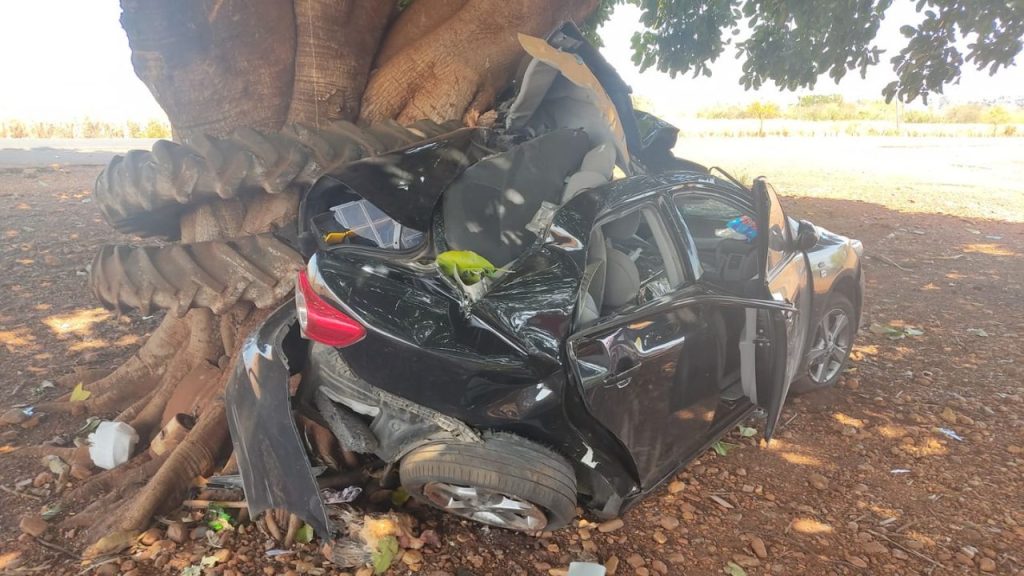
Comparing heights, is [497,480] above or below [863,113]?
below

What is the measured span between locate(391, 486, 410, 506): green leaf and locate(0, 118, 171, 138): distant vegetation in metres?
21.3

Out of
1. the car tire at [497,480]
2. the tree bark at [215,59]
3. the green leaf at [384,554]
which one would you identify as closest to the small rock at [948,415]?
the car tire at [497,480]

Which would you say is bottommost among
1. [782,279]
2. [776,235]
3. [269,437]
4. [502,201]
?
[269,437]

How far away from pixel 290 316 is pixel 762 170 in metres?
16.3

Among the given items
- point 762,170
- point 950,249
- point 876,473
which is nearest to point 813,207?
point 950,249

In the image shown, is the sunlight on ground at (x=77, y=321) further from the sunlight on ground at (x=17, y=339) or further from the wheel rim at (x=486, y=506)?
the wheel rim at (x=486, y=506)

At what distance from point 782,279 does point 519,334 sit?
5.64ft

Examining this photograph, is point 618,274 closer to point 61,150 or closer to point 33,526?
point 33,526

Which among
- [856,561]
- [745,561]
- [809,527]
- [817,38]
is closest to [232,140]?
[745,561]

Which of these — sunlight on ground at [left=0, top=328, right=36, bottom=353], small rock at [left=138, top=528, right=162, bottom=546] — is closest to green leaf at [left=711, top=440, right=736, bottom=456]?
small rock at [left=138, top=528, right=162, bottom=546]

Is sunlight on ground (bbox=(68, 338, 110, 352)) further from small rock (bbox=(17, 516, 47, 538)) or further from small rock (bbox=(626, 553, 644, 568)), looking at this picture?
small rock (bbox=(626, 553, 644, 568))

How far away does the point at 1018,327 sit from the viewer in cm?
596

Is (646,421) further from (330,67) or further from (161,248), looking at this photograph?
(330,67)

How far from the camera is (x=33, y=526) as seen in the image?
9.67 feet
